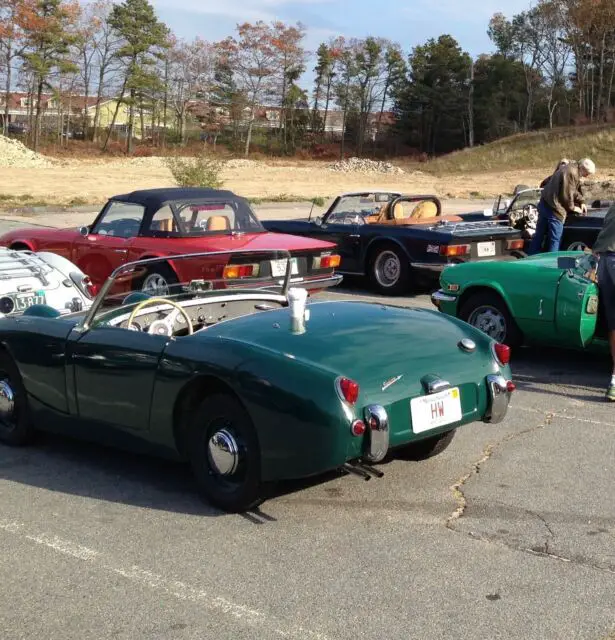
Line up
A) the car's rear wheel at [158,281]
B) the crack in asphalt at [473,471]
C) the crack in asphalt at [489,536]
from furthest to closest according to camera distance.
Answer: the car's rear wheel at [158,281] < the crack in asphalt at [473,471] < the crack in asphalt at [489,536]

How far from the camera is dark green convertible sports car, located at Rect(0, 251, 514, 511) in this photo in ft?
14.2

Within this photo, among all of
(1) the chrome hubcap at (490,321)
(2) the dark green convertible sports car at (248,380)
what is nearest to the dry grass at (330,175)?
(1) the chrome hubcap at (490,321)

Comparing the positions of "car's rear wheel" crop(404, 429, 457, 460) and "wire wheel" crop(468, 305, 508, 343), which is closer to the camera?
"car's rear wheel" crop(404, 429, 457, 460)

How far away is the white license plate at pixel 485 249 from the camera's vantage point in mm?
11883

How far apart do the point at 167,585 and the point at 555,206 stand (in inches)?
363

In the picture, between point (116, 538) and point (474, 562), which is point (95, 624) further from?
point (474, 562)

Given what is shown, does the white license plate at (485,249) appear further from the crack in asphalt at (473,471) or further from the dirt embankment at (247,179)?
the dirt embankment at (247,179)

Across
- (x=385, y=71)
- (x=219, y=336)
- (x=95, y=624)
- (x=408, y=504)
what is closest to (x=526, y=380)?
(x=408, y=504)

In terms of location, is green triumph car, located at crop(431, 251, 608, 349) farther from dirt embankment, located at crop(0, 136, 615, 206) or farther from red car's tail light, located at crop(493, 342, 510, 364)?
dirt embankment, located at crop(0, 136, 615, 206)

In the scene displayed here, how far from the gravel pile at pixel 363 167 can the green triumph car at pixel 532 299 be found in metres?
56.7

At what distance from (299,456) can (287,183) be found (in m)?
43.1

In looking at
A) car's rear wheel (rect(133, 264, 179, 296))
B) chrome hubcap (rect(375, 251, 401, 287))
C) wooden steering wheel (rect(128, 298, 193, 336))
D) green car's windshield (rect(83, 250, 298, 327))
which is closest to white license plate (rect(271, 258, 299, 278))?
green car's windshield (rect(83, 250, 298, 327))

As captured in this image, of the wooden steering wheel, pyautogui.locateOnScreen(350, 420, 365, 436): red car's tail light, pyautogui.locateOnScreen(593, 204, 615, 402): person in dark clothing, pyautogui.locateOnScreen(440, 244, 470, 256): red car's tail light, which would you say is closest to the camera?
pyautogui.locateOnScreen(350, 420, 365, 436): red car's tail light

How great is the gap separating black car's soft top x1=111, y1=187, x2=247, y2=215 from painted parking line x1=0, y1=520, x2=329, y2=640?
6.29 metres
